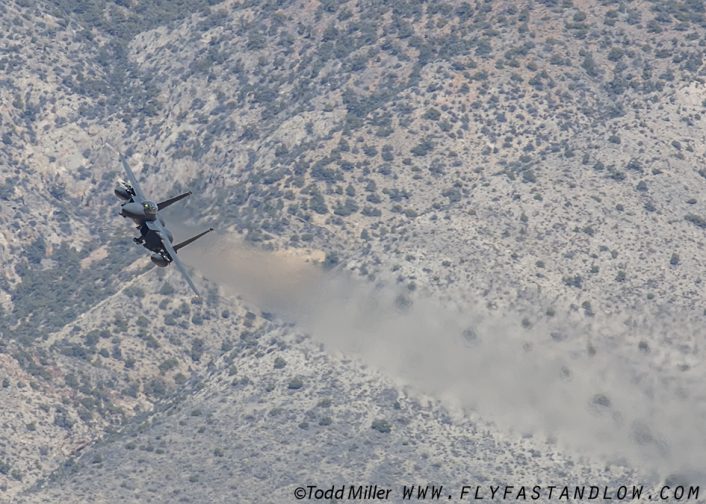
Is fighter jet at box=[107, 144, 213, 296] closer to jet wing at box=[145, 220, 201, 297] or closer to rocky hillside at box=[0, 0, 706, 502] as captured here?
jet wing at box=[145, 220, 201, 297]

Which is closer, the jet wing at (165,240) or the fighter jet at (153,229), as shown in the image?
the fighter jet at (153,229)

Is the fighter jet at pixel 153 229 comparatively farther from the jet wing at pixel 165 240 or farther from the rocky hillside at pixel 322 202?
the rocky hillside at pixel 322 202

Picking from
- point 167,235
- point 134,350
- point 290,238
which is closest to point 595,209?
point 290,238

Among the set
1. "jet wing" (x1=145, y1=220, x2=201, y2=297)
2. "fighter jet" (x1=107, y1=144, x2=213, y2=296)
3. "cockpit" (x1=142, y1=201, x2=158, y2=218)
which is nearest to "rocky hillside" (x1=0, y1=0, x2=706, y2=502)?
"fighter jet" (x1=107, y1=144, x2=213, y2=296)

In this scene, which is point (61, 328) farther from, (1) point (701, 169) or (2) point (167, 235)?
(2) point (167, 235)

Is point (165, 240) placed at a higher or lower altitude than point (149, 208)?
lower

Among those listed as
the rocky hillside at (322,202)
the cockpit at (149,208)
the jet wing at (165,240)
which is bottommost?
the rocky hillside at (322,202)

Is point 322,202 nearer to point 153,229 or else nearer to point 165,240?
point 165,240


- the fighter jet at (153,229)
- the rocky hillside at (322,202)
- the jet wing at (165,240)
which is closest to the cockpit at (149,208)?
the fighter jet at (153,229)

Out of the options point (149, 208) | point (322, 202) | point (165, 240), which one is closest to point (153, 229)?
point (165, 240)

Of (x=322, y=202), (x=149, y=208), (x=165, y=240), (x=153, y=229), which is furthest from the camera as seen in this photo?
(x=322, y=202)
